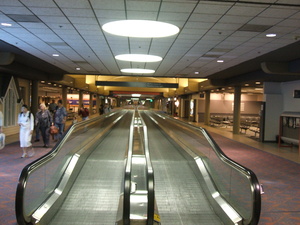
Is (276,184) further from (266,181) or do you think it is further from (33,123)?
(33,123)

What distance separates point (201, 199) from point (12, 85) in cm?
1423

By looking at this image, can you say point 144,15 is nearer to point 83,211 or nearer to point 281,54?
point 83,211

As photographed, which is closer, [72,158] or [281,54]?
[72,158]

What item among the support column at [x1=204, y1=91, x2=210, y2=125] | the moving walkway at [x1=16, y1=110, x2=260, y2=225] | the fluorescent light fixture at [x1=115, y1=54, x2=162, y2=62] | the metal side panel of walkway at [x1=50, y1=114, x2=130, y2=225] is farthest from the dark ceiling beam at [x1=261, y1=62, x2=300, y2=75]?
the support column at [x1=204, y1=91, x2=210, y2=125]

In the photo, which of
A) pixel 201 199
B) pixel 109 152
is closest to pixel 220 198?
pixel 201 199

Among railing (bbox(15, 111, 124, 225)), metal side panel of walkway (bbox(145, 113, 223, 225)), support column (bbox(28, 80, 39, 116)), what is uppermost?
support column (bbox(28, 80, 39, 116))

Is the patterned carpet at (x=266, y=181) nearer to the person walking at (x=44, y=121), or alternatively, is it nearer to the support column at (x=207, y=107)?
the person walking at (x=44, y=121)

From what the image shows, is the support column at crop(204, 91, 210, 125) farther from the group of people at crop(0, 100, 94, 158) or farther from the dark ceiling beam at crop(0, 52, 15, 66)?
the dark ceiling beam at crop(0, 52, 15, 66)

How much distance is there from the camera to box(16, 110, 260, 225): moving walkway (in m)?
3.92

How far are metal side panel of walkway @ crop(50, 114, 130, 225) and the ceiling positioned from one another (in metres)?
3.77

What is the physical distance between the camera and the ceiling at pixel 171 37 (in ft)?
21.0

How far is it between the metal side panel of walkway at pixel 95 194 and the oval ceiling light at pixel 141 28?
3680 millimetres

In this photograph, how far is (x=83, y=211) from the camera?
16.3 feet

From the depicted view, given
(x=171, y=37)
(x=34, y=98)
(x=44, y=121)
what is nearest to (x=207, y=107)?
(x=34, y=98)
